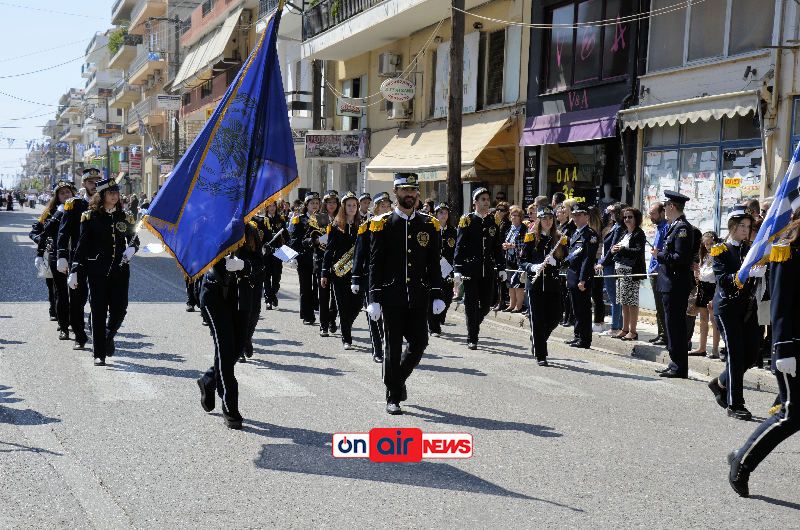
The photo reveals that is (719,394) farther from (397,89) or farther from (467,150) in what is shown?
(397,89)

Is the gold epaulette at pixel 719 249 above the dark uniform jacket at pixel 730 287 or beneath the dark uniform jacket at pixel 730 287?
above

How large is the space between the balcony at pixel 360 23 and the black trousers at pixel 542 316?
12.2m

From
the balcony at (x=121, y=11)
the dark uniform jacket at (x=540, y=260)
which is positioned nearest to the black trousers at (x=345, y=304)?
the dark uniform jacket at (x=540, y=260)

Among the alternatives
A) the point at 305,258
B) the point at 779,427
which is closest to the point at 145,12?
the point at 305,258

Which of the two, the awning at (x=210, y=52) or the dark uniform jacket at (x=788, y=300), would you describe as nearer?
the dark uniform jacket at (x=788, y=300)

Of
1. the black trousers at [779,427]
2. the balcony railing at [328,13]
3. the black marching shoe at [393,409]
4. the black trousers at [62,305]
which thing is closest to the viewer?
the black trousers at [779,427]

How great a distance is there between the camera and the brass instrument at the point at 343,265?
11.3 metres

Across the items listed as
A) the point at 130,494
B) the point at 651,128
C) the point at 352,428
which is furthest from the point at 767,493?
the point at 651,128

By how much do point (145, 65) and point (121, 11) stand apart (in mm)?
16228

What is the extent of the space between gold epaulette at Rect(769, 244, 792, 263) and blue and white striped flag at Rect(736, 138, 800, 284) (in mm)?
354

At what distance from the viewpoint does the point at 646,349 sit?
445 inches

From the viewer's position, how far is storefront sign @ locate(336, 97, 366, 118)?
2850 cm

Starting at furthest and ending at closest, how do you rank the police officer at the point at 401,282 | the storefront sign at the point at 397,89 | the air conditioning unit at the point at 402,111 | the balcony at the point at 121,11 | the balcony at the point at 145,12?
the balcony at the point at 121,11
the balcony at the point at 145,12
the air conditioning unit at the point at 402,111
the storefront sign at the point at 397,89
the police officer at the point at 401,282

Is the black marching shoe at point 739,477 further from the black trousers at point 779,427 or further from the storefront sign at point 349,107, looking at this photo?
the storefront sign at point 349,107
